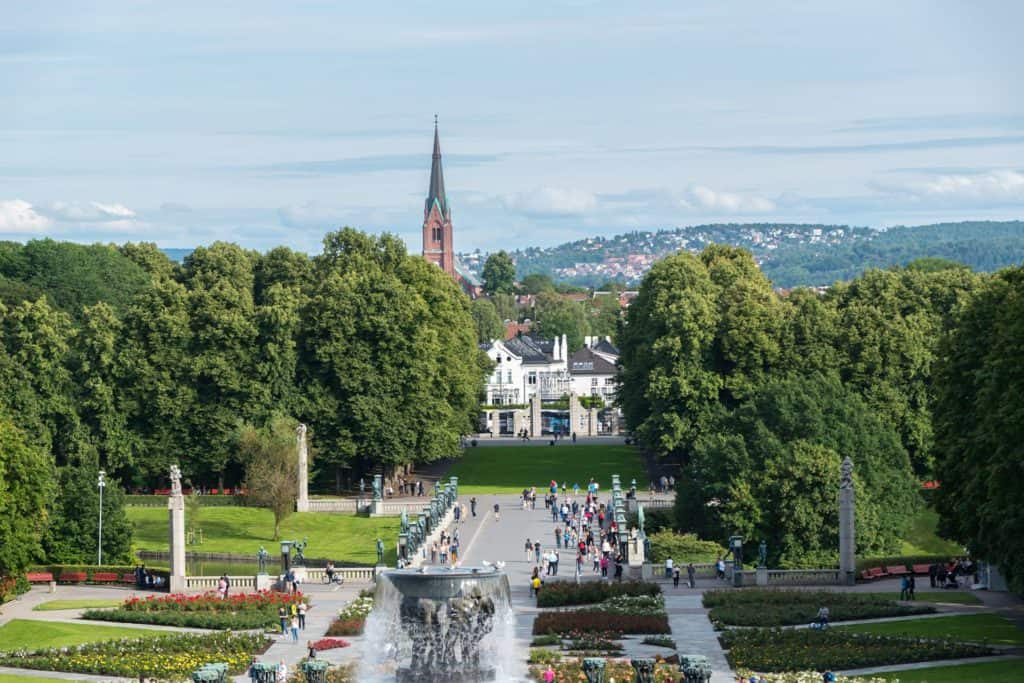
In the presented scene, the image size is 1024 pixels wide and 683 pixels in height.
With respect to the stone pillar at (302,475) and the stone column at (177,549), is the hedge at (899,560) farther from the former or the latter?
the stone pillar at (302,475)

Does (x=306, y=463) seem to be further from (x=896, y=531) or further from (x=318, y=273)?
(x=896, y=531)

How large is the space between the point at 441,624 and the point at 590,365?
145 metres

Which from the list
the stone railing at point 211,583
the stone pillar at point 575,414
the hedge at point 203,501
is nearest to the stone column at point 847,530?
the stone railing at point 211,583

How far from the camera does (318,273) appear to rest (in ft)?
350

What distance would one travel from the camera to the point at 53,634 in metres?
55.1

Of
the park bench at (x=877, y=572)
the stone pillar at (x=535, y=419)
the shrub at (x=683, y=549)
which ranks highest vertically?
the stone pillar at (x=535, y=419)

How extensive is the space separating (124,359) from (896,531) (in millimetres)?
39350

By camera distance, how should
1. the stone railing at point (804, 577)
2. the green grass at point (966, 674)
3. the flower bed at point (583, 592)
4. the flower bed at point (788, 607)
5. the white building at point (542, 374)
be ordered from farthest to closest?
1. the white building at point (542, 374)
2. the stone railing at point (804, 577)
3. the flower bed at point (583, 592)
4. the flower bed at point (788, 607)
5. the green grass at point (966, 674)

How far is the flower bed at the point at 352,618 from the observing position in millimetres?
55700

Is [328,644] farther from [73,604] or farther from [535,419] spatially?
[535,419]

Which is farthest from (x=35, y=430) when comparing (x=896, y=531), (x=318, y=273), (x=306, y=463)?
(x=896, y=531)

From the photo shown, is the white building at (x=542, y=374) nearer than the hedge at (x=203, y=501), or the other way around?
the hedge at (x=203, y=501)

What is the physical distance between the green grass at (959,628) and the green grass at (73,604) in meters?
23.5

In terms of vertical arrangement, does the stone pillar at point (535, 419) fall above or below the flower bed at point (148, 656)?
above
